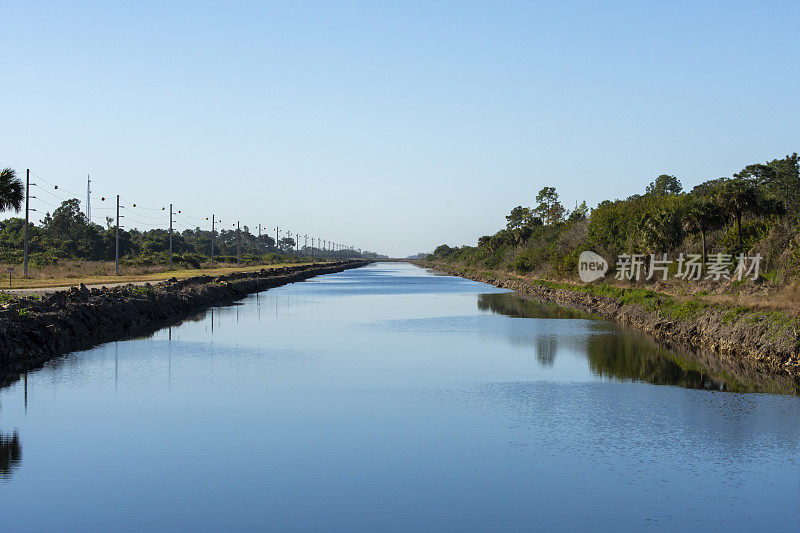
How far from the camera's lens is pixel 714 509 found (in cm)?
1005

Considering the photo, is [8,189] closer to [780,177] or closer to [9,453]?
[9,453]

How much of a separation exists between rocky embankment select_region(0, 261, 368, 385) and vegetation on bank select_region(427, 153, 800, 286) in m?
27.1

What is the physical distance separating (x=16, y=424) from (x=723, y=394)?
16.2 m

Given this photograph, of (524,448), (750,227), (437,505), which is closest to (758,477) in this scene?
(524,448)

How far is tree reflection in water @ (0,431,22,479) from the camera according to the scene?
455 inches

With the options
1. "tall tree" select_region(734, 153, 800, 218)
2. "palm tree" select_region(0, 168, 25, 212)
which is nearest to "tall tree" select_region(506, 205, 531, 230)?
"tall tree" select_region(734, 153, 800, 218)

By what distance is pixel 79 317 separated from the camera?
29.6 meters

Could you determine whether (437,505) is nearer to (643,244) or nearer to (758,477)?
(758,477)

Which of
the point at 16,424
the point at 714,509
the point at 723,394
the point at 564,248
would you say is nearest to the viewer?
the point at 714,509

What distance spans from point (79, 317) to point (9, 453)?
18355 mm

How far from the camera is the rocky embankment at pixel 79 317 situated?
2300cm

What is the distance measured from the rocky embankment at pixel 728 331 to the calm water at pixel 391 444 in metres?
1.70

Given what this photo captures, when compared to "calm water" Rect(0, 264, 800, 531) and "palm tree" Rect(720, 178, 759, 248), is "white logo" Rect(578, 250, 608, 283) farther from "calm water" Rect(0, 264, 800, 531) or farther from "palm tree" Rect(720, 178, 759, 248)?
"calm water" Rect(0, 264, 800, 531)

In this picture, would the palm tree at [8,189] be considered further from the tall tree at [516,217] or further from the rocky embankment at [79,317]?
the tall tree at [516,217]
